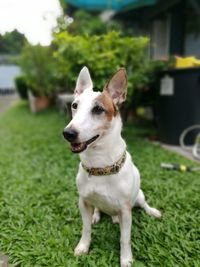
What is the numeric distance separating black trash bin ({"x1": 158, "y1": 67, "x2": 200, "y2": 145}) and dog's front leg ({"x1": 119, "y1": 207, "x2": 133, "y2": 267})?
10.7 ft

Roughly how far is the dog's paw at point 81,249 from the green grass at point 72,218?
4cm

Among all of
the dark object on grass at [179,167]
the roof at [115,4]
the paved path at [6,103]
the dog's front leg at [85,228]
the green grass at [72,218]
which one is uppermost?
the roof at [115,4]

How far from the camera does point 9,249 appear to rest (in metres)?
2.40

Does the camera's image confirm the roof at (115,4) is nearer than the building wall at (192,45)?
No

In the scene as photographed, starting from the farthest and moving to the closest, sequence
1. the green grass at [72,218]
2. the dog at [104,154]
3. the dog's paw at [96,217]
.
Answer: the dog's paw at [96,217] < the green grass at [72,218] < the dog at [104,154]

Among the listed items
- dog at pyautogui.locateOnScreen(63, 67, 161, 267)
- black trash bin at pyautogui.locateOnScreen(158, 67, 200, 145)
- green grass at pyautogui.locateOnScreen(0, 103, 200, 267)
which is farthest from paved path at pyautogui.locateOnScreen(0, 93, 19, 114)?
dog at pyautogui.locateOnScreen(63, 67, 161, 267)

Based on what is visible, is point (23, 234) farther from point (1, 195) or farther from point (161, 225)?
point (161, 225)

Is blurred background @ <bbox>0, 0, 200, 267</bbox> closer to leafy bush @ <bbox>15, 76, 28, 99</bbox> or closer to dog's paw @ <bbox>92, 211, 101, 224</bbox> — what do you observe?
dog's paw @ <bbox>92, 211, 101, 224</bbox>

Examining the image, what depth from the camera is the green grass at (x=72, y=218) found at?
2311mm

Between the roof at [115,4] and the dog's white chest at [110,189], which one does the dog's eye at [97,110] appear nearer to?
the dog's white chest at [110,189]

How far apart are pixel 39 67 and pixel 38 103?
4.26 feet

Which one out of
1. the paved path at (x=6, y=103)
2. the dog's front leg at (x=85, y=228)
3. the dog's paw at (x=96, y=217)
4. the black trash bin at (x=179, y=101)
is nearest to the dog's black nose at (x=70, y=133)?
the dog's front leg at (x=85, y=228)

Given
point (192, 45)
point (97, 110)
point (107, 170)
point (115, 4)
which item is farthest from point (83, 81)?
point (115, 4)

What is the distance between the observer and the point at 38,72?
1088 cm
